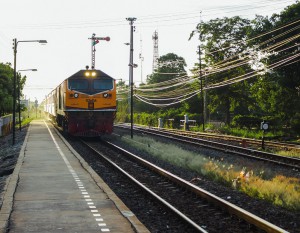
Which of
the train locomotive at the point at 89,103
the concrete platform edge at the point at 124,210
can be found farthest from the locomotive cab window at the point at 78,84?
the concrete platform edge at the point at 124,210

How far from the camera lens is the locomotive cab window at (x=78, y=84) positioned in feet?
84.5

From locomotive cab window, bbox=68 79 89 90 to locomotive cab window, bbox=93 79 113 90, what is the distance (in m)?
0.52

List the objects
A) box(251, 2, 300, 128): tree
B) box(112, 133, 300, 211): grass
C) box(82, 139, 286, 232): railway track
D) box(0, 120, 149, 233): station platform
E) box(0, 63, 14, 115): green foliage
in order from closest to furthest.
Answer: box(0, 120, 149, 233): station platform
box(82, 139, 286, 232): railway track
box(112, 133, 300, 211): grass
box(251, 2, 300, 128): tree
box(0, 63, 14, 115): green foliage

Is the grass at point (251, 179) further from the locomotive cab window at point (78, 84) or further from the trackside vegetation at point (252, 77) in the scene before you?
the trackside vegetation at point (252, 77)

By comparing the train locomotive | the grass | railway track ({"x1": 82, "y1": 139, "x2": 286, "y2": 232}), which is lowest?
railway track ({"x1": 82, "y1": 139, "x2": 286, "y2": 232})

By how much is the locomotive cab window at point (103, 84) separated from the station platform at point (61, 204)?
1074 centimetres

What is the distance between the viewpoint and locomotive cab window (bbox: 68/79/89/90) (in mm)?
25750

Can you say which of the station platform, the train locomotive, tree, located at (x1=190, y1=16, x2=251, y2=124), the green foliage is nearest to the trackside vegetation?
tree, located at (x1=190, y1=16, x2=251, y2=124)

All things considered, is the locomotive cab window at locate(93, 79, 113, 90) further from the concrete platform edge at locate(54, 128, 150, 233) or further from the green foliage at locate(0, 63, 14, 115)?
the green foliage at locate(0, 63, 14, 115)

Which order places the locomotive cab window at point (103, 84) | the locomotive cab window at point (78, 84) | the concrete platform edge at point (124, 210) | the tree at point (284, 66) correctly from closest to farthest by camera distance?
1. the concrete platform edge at point (124, 210)
2. the locomotive cab window at point (78, 84)
3. the locomotive cab window at point (103, 84)
4. the tree at point (284, 66)

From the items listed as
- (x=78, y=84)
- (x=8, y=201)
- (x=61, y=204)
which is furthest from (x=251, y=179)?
(x=78, y=84)

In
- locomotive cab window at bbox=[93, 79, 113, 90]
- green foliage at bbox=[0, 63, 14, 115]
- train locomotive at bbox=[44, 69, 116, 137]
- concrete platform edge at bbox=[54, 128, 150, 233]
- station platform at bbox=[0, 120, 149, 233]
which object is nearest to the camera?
concrete platform edge at bbox=[54, 128, 150, 233]

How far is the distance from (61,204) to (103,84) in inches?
674

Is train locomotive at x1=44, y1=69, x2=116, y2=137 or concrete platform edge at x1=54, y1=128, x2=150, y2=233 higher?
train locomotive at x1=44, y1=69, x2=116, y2=137
